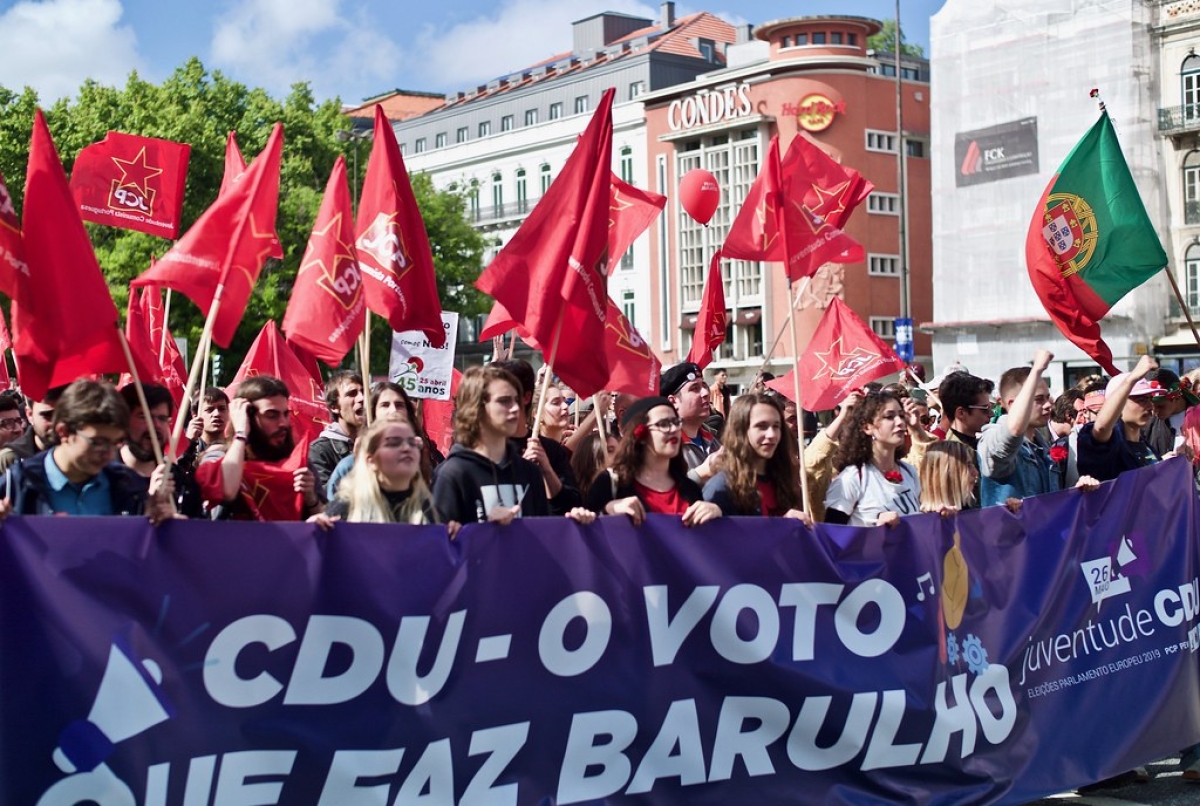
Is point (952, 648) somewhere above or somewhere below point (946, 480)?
below

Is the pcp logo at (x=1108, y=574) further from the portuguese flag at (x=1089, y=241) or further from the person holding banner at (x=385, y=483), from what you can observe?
the person holding banner at (x=385, y=483)

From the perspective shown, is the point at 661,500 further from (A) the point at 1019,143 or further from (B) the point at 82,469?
(A) the point at 1019,143

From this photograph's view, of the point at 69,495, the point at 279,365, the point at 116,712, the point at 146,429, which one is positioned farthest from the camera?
the point at 279,365

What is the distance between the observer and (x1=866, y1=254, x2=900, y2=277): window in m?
58.8

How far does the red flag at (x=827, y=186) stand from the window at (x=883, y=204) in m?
49.8

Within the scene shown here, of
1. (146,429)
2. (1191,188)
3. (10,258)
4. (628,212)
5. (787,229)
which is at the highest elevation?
(1191,188)

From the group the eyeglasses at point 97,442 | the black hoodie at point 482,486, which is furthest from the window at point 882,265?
the eyeglasses at point 97,442

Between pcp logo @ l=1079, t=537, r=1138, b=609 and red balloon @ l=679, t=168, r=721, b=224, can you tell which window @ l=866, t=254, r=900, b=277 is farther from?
pcp logo @ l=1079, t=537, r=1138, b=609

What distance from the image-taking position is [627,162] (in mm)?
66125

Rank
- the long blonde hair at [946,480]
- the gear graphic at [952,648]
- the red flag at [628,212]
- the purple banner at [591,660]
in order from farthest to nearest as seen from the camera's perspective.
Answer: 1. the red flag at [628,212]
2. the long blonde hair at [946,480]
3. the gear graphic at [952,648]
4. the purple banner at [591,660]

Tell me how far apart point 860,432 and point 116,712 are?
3.39 metres

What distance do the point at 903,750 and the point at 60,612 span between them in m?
3.20

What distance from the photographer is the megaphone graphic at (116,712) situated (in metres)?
4.42

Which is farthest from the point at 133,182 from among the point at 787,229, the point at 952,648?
the point at 952,648
